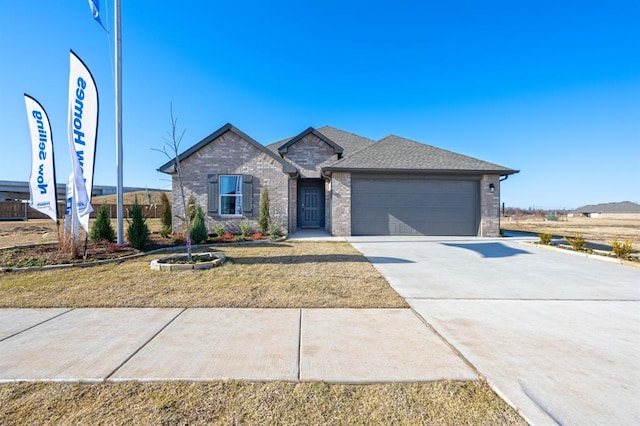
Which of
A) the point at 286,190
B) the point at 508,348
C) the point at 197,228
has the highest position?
the point at 286,190

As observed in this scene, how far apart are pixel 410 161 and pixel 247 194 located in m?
7.40

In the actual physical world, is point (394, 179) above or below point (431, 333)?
above

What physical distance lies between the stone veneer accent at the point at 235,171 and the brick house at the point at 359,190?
4cm

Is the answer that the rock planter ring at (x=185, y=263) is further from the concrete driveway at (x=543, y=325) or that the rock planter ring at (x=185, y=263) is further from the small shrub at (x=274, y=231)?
the small shrub at (x=274, y=231)

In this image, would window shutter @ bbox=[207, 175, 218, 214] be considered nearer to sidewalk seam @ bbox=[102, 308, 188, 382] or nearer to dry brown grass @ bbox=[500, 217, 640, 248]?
sidewalk seam @ bbox=[102, 308, 188, 382]

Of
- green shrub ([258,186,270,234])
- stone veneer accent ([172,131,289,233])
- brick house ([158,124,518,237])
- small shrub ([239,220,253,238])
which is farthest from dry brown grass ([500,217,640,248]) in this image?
small shrub ([239,220,253,238])

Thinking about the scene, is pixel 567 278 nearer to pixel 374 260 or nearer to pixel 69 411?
pixel 374 260

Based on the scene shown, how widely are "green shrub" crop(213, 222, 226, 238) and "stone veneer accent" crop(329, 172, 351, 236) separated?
4.64 m

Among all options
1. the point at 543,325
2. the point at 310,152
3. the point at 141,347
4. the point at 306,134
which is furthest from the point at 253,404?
the point at 306,134

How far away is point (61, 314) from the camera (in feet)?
11.6

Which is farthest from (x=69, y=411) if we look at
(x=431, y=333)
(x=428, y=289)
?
(x=428, y=289)

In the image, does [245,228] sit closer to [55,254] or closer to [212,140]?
[212,140]

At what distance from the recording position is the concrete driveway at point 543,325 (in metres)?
2.04

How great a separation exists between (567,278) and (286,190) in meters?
9.57
